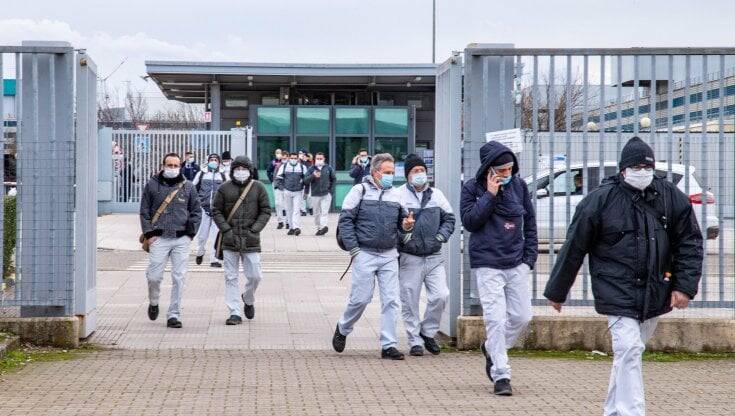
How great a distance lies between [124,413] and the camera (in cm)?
790

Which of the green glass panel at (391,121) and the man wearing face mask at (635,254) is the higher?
the green glass panel at (391,121)

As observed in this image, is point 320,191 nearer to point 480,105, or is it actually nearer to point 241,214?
point 241,214

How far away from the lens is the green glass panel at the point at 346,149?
116 ft

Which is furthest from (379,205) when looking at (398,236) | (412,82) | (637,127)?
(412,82)

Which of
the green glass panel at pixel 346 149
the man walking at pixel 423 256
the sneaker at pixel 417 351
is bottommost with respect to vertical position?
the sneaker at pixel 417 351

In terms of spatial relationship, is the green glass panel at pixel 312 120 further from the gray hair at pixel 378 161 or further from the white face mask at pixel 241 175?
the gray hair at pixel 378 161

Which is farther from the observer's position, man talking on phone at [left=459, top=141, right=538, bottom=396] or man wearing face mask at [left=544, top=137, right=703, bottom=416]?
man talking on phone at [left=459, top=141, right=538, bottom=396]

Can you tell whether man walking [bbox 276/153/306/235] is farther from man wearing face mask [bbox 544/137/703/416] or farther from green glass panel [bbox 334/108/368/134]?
man wearing face mask [bbox 544/137/703/416]

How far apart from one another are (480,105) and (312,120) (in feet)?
79.8

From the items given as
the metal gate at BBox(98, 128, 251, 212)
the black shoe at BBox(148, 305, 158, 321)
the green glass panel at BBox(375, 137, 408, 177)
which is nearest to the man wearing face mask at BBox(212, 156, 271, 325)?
the black shoe at BBox(148, 305, 158, 321)

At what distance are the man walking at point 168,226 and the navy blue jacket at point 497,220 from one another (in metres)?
4.24

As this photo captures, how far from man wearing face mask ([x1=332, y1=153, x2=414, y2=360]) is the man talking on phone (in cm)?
140

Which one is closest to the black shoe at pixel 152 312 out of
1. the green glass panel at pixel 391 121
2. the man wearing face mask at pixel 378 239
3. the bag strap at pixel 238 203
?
the bag strap at pixel 238 203

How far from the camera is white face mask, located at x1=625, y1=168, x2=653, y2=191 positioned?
692 cm
